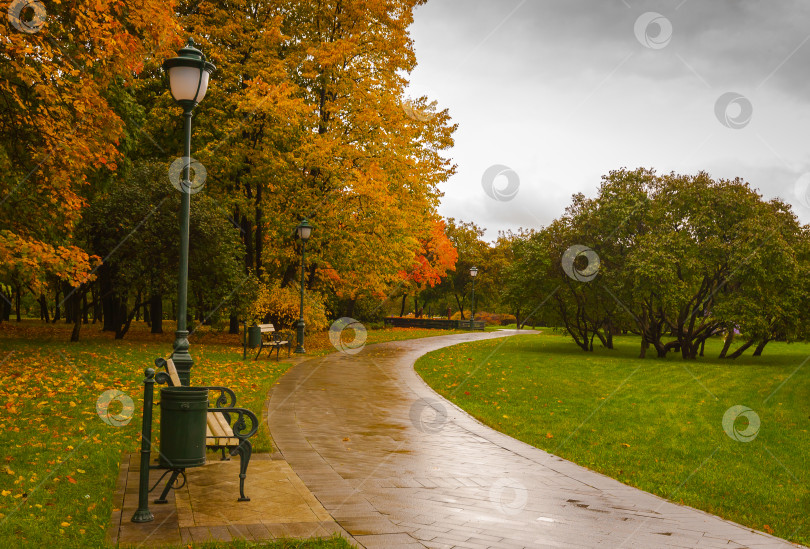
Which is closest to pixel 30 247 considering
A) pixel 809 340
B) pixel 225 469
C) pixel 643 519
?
pixel 225 469

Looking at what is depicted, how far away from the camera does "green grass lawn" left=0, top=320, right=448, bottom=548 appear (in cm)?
487

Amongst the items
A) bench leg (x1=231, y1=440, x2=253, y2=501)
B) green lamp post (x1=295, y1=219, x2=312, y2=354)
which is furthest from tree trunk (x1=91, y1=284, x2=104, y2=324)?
bench leg (x1=231, y1=440, x2=253, y2=501)

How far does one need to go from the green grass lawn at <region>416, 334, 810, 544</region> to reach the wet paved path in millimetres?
704

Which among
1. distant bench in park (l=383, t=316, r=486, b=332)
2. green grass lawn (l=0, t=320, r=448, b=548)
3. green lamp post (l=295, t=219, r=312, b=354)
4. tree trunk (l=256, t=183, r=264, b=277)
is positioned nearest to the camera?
green grass lawn (l=0, t=320, r=448, b=548)

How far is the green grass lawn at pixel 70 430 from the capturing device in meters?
4.87

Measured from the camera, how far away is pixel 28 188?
48.8 feet

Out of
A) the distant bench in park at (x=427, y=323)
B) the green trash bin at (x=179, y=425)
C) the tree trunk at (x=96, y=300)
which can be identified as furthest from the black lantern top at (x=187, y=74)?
the distant bench in park at (x=427, y=323)

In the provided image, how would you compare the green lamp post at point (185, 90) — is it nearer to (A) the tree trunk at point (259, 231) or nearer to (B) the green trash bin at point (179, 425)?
(B) the green trash bin at point (179, 425)

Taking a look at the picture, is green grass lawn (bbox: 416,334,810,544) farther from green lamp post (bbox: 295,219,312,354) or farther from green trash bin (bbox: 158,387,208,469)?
green trash bin (bbox: 158,387,208,469)

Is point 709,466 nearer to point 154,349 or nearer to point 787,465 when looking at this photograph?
point 787,465

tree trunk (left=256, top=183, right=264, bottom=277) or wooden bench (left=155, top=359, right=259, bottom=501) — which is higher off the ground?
tree trunk (left=256, top=183, right=264, bottom=277)

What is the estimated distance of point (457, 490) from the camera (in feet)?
20.2

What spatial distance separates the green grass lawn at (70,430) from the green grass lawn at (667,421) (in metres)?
4.19

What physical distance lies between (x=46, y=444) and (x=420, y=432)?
476 cm
